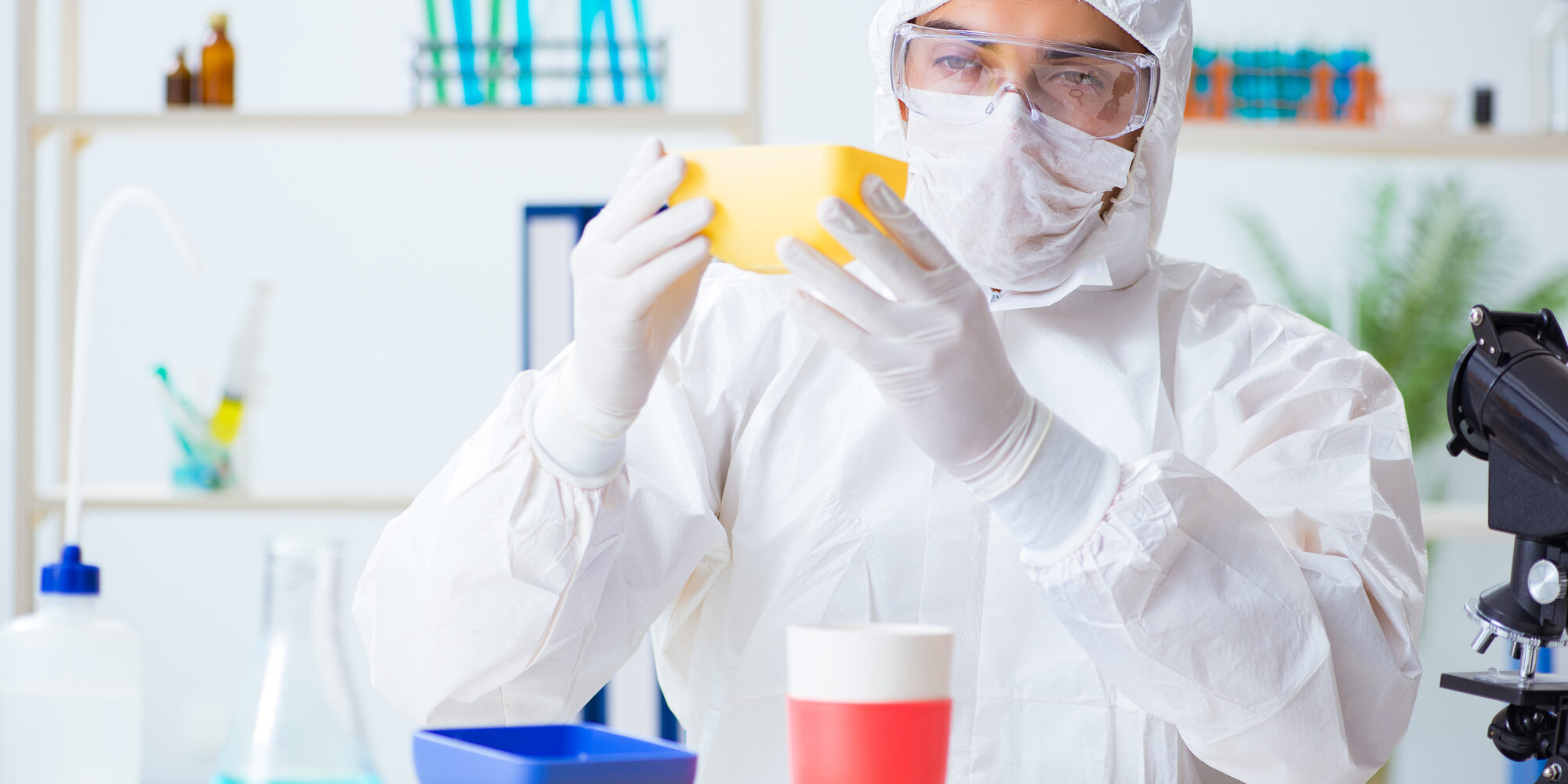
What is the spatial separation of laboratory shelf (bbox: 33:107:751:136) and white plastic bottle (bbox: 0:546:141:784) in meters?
1.47

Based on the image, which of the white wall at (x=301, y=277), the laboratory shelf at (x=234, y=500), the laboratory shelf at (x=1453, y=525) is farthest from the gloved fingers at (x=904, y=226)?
the white wall at (x=301, y=277)

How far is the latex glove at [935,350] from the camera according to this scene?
772 mm

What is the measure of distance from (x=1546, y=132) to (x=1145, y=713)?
1688mm

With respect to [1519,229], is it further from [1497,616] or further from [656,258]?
[656,258]

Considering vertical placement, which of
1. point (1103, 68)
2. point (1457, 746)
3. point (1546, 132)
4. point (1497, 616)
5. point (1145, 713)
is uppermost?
point (1546, 132)

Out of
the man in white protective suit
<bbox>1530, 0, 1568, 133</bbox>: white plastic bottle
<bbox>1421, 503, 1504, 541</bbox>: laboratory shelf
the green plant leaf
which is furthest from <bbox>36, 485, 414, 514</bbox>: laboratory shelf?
the green plant leaf

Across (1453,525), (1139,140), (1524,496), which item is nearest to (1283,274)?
(1453,525)

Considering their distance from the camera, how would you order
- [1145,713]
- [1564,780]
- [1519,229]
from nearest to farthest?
[1564,780]
[1145,713]
[1519,229]

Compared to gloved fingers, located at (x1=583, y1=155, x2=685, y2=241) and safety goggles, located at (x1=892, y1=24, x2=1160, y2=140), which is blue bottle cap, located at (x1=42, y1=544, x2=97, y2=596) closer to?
gloved fingers, located at (x1=583, y1=155, x2=685, y2=241)

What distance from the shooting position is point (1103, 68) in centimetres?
109

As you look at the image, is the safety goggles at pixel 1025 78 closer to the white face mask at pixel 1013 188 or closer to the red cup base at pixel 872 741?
the white face mask at pixel 1013 188

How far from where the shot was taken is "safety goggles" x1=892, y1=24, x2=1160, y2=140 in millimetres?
1045

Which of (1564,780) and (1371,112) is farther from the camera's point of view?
(1371,112)

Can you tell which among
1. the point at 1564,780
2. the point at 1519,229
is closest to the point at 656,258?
the point at 1564,780
